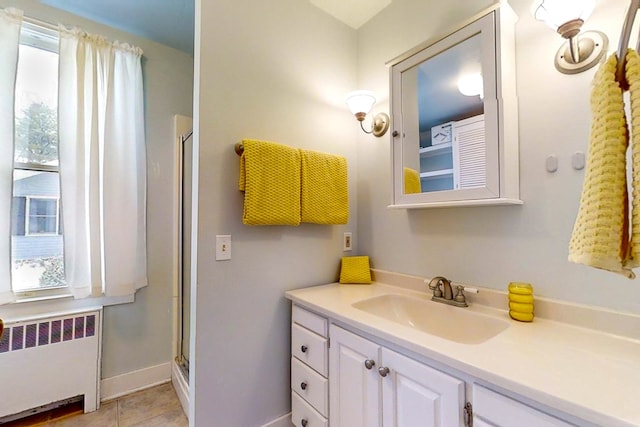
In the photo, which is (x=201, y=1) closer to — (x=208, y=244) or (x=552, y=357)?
(x=208, y=244)

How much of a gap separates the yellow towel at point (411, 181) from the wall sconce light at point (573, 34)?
656mm

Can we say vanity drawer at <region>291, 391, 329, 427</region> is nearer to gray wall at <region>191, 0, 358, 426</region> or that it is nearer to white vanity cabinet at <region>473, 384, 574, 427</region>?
gray wall at <region>191, 0, 358, 426</region>

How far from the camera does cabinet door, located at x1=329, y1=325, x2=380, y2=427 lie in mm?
1029

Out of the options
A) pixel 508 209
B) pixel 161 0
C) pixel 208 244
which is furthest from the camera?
pixel 161 0

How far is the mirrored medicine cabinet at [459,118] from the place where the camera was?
1087 millimetres

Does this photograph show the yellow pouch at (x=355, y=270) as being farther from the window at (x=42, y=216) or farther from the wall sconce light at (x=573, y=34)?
the window at (x=42, y=216)

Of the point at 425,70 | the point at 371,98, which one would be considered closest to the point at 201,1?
the point at 371,98

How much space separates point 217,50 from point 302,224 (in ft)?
3.31

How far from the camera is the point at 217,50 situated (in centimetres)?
138

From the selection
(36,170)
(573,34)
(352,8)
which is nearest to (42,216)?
(36,170)

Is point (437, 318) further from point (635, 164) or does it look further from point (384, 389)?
point (635, 164)

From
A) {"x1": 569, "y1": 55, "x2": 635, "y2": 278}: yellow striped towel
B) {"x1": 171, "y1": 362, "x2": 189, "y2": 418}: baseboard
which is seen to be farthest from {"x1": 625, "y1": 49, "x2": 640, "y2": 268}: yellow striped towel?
{"x1": 171, "y1": 362, "x2": 189, "y2": 418}: baseboard

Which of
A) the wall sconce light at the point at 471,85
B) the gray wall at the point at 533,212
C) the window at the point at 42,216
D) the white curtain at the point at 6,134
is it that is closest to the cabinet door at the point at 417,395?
the gray wall at the point at 533,212

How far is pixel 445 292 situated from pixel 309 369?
0.76 metres
